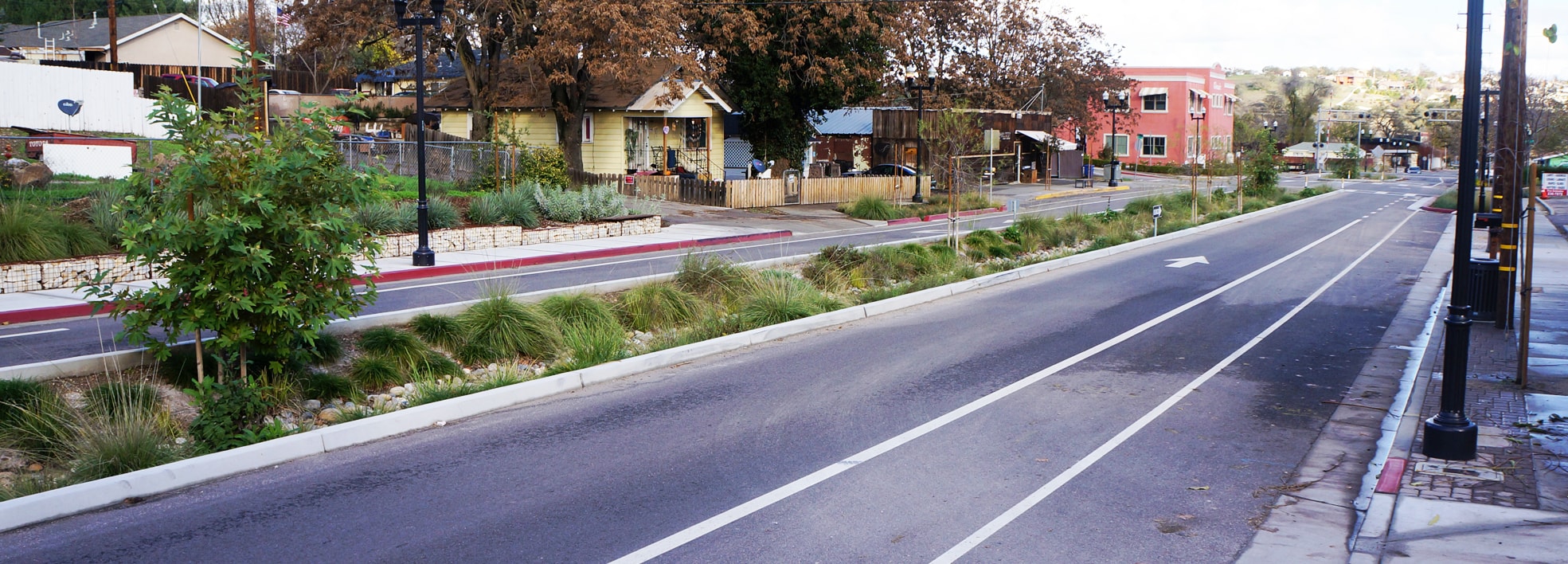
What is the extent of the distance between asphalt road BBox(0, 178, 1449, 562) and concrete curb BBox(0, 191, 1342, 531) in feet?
0.44

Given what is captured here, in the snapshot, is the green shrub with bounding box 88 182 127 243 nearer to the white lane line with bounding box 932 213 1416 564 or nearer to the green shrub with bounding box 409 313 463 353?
the green shrub with bounding box 409 313 463 353

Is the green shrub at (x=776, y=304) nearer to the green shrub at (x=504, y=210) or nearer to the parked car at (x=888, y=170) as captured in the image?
the green shrub at (x=504, y=210)

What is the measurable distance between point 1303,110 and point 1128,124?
167 ft

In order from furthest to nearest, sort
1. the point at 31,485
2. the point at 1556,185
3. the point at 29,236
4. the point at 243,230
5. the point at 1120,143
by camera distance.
A: the point at 1120,143
the point at 29,236
the point at 1556,185
the point at 243,230
the point at 31,485

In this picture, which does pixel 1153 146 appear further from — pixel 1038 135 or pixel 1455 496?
pixel 1455 496

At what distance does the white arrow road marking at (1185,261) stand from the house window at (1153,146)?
2669 inches

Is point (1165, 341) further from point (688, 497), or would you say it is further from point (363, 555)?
point (363, 555)

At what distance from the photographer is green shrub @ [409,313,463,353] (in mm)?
11719

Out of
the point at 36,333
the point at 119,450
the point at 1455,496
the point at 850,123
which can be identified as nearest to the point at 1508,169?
the point at 1455,496

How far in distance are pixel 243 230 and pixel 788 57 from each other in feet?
110

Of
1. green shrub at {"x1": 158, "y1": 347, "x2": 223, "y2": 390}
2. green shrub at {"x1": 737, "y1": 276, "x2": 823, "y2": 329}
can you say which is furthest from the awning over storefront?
green shrub at {"x1": 158, "y1": 347, "x2": 223, "y2": 390}

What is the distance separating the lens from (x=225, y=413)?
841 centimetres

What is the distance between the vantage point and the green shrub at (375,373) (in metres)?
10.4

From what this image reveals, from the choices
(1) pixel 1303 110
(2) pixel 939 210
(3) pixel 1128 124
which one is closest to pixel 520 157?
(2) pixel 939 210
